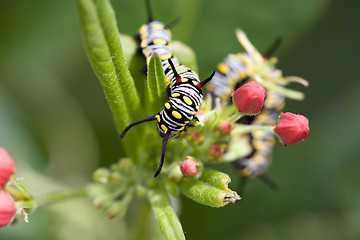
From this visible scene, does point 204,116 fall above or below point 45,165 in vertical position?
above

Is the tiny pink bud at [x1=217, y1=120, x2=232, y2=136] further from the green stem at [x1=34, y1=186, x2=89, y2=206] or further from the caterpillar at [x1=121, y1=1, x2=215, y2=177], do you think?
the green stem at [x1=34, y1=186, x2=89, y2=206]

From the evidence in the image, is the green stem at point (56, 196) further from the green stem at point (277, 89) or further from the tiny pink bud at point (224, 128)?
the green stem at point (277, 89)

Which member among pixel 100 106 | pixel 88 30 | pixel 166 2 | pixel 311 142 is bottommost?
pixel 311 142

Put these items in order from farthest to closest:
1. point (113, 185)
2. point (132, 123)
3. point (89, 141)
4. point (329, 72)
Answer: point (329, 72) → point (89, 141) → point (113, 185) → point (132, 123)

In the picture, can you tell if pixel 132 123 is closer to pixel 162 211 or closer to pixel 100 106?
pixel 162 211

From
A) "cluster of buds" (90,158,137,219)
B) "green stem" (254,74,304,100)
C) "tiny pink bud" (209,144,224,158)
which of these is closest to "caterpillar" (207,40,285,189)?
"green stem" (254,74,304,100)

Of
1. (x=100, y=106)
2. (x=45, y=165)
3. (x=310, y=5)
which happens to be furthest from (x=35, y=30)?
(x=310, y=5)

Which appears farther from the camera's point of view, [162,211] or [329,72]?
[329,72]

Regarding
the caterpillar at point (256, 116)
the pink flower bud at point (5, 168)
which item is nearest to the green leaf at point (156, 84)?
the pink flower bud at point (5, 168)
